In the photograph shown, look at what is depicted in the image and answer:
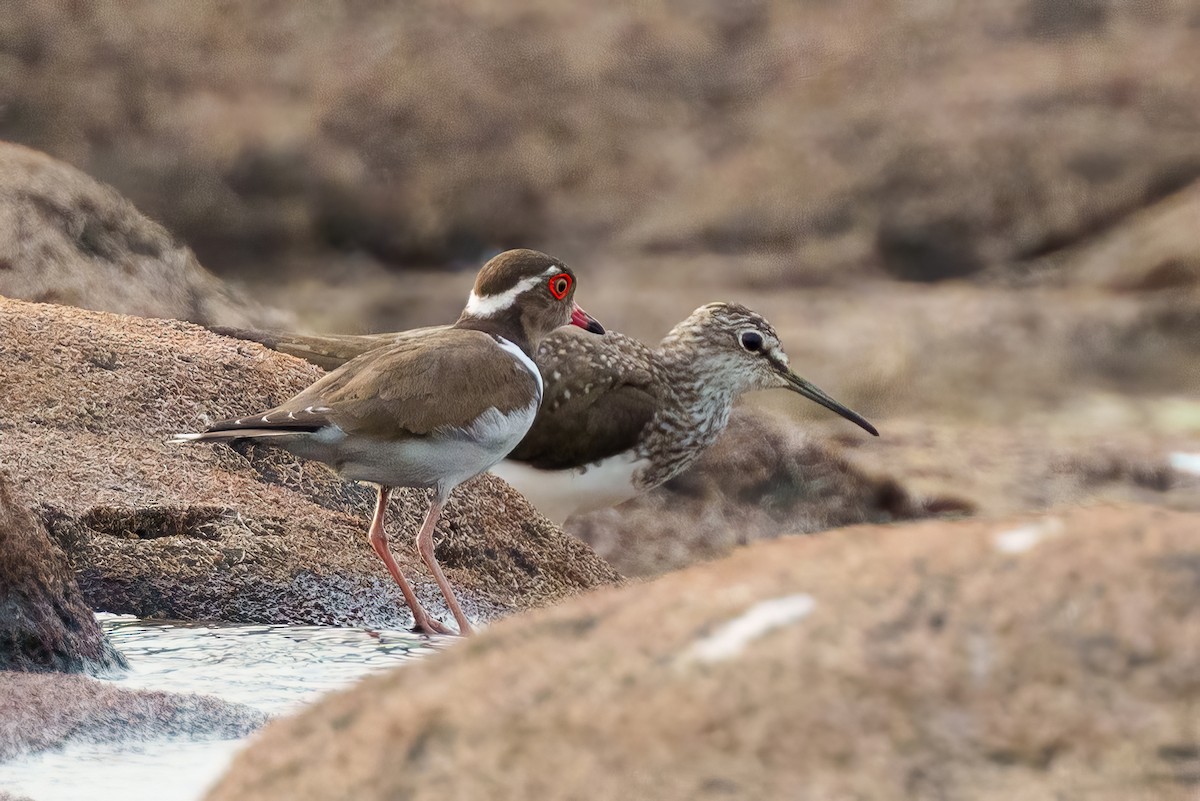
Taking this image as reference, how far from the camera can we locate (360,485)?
548cm

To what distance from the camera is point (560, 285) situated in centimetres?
569

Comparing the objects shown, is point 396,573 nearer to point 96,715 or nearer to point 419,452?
point 419,452

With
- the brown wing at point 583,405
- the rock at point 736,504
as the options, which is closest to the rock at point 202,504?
the brown wing at point 583,405

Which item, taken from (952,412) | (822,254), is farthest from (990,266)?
(952,412)

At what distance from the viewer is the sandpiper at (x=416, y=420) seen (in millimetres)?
4570

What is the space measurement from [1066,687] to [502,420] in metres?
3.09

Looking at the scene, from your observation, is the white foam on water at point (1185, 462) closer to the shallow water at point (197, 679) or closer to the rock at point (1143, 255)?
the rock at point (1143, 255)

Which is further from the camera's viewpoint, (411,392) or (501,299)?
(501,299)

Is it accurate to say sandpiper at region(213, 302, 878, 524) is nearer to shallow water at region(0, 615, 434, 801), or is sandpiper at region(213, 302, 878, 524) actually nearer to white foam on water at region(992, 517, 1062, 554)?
shallow water at region(0, 615, 434, 801)

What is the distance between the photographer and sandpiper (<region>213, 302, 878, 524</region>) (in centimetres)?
673

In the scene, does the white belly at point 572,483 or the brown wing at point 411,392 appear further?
the white belly at point 572,483

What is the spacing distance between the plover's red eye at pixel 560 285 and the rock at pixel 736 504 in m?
2.58

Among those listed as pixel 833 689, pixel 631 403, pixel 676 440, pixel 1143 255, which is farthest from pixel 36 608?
pixel 1143 255

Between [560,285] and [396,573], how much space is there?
4.38 ft
